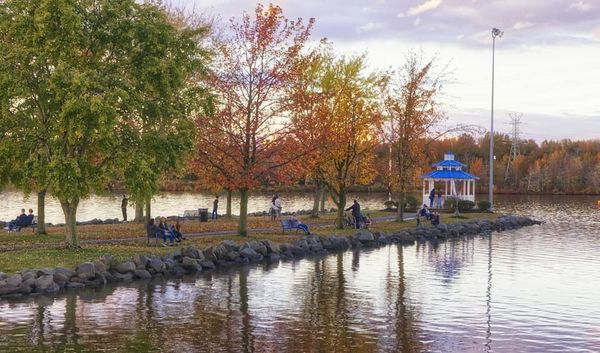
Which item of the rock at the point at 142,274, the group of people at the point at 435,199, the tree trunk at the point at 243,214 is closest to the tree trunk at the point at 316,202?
the group of people at the point at 435,199

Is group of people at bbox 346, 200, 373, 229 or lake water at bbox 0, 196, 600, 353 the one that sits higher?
group of people at bbox 346, 200, 373, 229

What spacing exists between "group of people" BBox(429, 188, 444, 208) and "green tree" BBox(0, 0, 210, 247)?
36220mm

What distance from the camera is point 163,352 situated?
1556 cm

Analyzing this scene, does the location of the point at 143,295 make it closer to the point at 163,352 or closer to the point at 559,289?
the point at 163,352

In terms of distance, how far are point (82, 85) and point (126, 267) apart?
6.53 m

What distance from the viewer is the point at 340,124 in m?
43.1

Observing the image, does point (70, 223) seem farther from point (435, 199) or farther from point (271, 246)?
point (435, 199)

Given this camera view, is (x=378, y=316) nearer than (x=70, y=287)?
Yes

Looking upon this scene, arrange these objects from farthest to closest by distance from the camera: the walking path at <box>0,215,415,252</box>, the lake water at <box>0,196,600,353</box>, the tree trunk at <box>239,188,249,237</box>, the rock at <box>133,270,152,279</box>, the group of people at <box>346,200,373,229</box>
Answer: the group of people at <box>346,200,373,229</box> < the tree trunk at <box>239,188,249,237</box> < the walking path at <box>0,215,415,252</box> < the rock at <box>133,270,152,279</box> < the lake water at <box>0,196,600,353</box>

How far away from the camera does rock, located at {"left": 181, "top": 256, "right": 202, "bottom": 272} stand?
2780 cm

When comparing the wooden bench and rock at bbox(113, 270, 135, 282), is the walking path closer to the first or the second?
the wooden bench

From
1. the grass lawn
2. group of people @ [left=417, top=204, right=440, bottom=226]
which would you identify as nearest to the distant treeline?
group of people @ [left=417, top=204, right=440, bottom=226]

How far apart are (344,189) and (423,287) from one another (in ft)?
60.9

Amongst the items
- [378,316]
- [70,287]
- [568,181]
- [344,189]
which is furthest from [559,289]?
[568,181]
